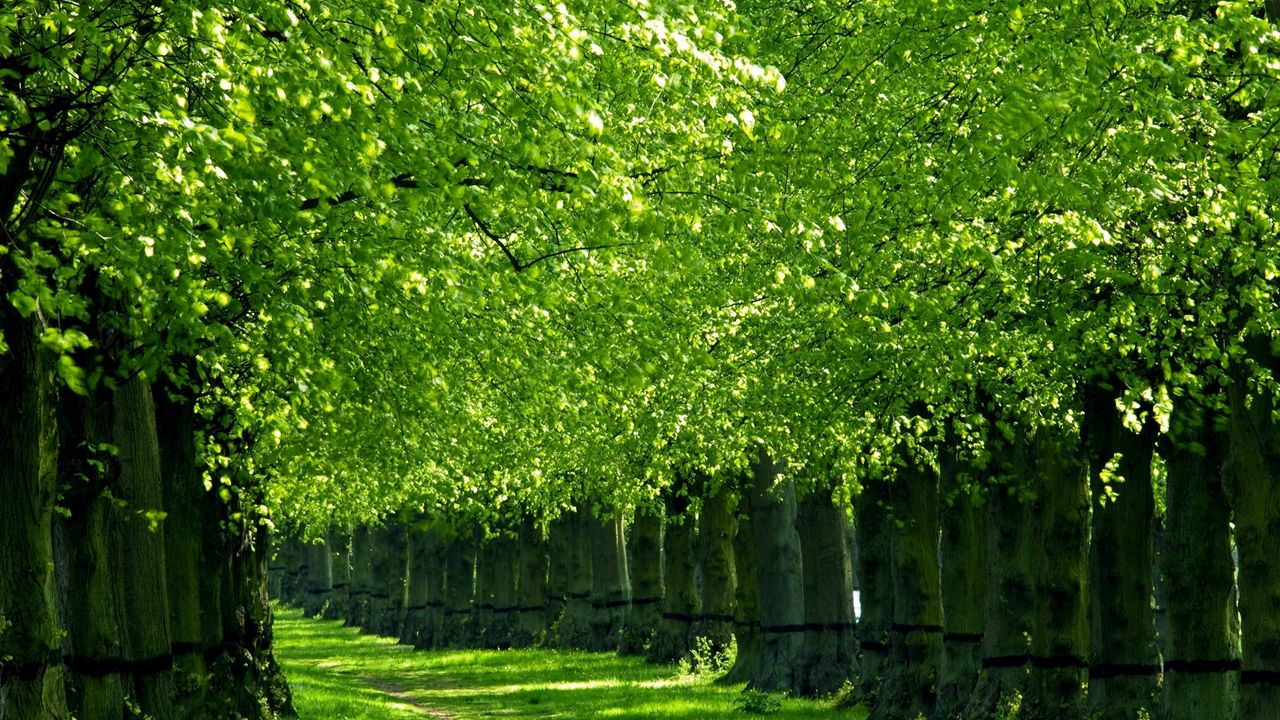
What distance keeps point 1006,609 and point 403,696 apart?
1800 cm

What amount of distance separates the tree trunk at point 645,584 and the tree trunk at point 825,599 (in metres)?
13.9

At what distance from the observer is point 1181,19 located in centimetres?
1073

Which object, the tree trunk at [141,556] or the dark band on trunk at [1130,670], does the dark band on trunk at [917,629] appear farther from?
the tree trunk at [141,556]

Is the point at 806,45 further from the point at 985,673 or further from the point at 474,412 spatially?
the point at 985,673

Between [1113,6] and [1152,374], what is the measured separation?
21.4 feet

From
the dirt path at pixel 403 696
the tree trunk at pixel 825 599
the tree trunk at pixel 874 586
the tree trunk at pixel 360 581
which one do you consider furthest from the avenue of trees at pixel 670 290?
the tree trunk at pixel 360 581

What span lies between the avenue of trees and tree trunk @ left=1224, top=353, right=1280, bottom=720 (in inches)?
1.5

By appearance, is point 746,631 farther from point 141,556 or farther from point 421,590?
point 421,590

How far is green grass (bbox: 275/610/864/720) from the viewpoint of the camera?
2691 cm

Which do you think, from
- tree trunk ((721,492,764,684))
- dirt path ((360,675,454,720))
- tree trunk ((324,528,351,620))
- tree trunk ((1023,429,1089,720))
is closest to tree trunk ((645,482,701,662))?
tree trunk ((721,492,764,684))

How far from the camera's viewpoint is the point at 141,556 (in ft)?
49.7

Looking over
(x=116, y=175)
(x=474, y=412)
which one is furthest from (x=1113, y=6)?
(x=474, y=412)

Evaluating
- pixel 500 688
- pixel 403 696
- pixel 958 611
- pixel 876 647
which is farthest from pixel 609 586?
pixel 958 611

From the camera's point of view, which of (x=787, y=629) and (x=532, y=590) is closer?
(x=787, y=629)
